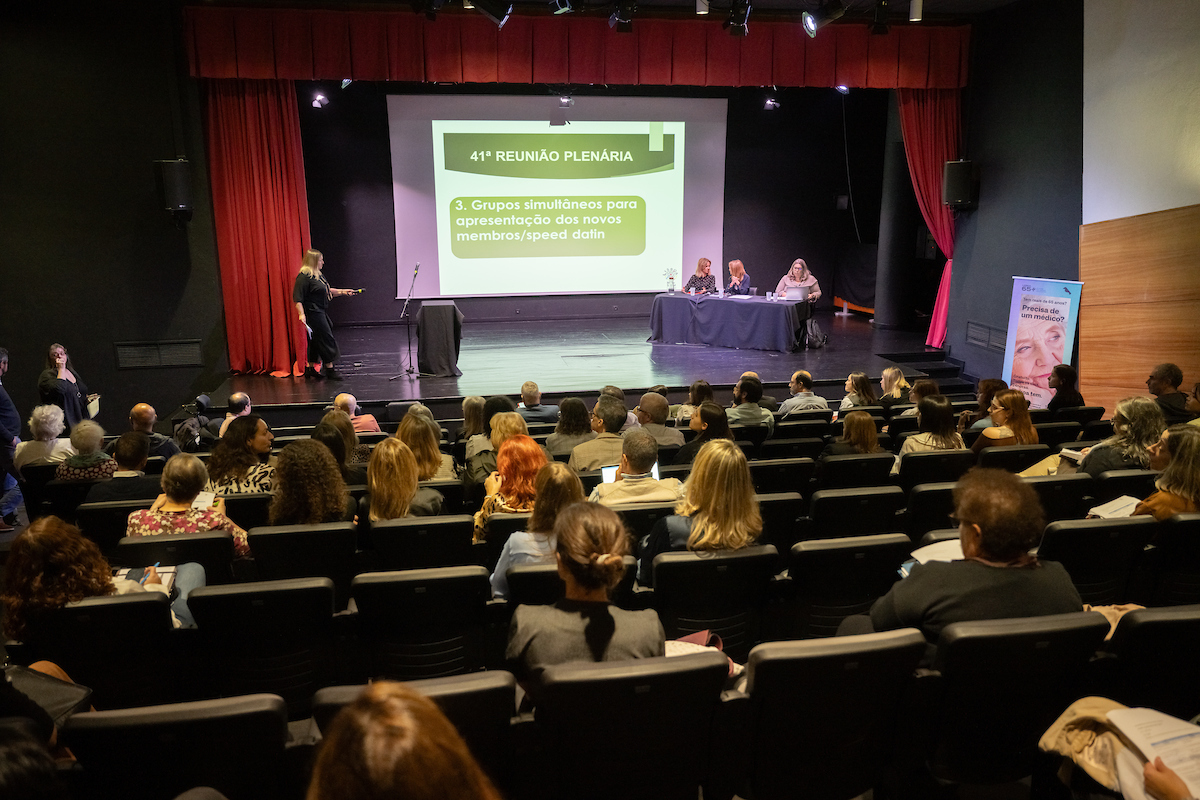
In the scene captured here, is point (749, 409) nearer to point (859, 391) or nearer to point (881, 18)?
point (859, 391)

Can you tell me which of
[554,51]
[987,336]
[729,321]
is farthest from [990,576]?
[729,321]

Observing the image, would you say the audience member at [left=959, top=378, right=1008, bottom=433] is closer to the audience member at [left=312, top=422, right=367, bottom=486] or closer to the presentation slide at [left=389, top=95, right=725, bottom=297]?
the audience member at [left=312, top=422, right=367, bottom=486]

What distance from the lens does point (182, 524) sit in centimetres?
333

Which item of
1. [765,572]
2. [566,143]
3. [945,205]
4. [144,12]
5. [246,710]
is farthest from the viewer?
[566,143]

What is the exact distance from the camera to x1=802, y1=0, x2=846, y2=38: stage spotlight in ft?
25.2

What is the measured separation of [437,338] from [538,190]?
423 cm

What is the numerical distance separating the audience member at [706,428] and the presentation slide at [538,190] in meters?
8.40

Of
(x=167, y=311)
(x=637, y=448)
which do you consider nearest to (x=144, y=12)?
(x=167, y=311)

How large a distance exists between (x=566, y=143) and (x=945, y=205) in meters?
5.38

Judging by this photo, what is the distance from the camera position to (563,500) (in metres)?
3.00

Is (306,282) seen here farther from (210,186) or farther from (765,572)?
(765,572)

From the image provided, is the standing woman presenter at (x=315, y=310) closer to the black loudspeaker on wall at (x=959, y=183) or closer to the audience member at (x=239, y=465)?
the audience member at (x=239, y=465)

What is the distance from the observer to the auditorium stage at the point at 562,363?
27.8ft

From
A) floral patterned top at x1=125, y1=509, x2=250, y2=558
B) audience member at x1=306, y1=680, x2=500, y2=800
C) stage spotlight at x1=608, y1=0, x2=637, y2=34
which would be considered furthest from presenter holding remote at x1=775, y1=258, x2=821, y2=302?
audience member at x1=306, y1=680, x2=500, y2=800
